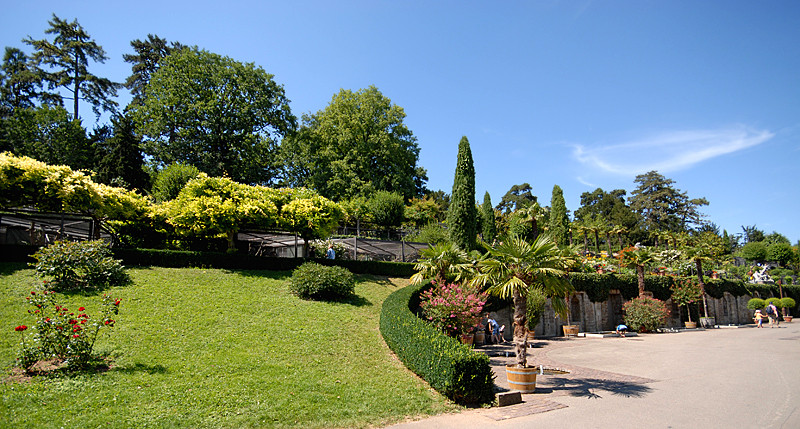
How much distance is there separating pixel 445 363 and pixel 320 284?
8122mm

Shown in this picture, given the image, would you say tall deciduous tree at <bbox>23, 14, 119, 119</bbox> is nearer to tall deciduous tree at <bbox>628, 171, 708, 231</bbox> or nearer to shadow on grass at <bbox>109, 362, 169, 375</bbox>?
shadow on grass at <bbox>109, 362, 169, 375</bbox>

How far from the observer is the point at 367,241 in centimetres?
2345

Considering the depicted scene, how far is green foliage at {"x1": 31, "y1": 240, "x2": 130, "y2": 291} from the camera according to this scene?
12.5 meters

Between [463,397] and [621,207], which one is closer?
[463,397]

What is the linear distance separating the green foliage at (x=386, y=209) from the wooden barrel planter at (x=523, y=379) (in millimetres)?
26336

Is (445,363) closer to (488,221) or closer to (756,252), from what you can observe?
(488,221)

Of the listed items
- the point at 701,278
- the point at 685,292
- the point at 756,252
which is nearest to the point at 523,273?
the point at 685,292

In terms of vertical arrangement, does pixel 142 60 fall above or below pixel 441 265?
above

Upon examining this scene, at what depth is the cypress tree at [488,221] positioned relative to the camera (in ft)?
128

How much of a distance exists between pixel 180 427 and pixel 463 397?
5116 mm

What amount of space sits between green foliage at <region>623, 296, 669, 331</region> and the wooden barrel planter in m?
20.0

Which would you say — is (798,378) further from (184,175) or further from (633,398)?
(184,175)

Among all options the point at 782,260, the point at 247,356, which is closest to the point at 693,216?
the point at 782,260

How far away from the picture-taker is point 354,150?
129 feet
